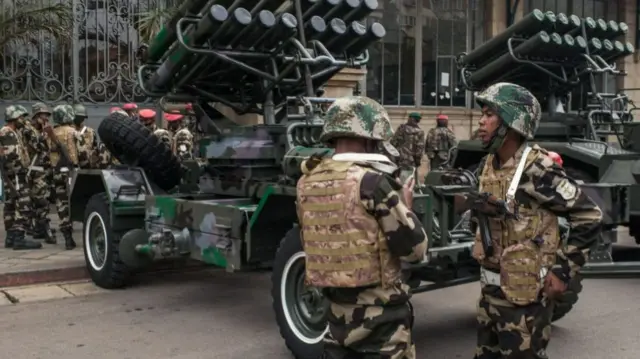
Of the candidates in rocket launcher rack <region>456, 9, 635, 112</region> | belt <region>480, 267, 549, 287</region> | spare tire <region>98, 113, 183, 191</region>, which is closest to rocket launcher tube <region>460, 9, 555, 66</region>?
rocket launcher rack <region>456, 9, 635, 112</region>

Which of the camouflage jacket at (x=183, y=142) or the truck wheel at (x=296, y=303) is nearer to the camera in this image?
the truck wheel at (x=296, y=303)

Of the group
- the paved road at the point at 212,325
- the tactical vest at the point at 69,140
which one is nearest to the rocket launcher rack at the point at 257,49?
the paved road at the point at 212,325

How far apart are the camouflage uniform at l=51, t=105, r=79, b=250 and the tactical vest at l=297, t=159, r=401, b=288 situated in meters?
6.44

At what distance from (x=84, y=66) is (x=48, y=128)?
371 cm

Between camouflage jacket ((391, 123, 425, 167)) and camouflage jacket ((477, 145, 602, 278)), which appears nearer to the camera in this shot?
camouflage jacket ((477, 145, 602, 278))

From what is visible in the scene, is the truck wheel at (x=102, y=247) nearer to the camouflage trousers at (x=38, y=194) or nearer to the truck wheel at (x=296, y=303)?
the camouflage trousers at (x=38, y=194)

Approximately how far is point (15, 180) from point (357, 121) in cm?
703

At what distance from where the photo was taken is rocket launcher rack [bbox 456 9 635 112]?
9.47 m

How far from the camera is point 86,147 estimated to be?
911cm

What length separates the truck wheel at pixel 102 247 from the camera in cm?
698

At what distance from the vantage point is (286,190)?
511 cm

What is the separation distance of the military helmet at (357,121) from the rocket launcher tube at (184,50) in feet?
10.3

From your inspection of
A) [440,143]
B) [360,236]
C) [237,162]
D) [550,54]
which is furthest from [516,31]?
[360,236]

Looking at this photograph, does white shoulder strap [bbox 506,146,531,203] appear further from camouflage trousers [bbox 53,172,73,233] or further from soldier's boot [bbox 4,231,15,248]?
soldier's boot [bbox 4,231,15,248]
